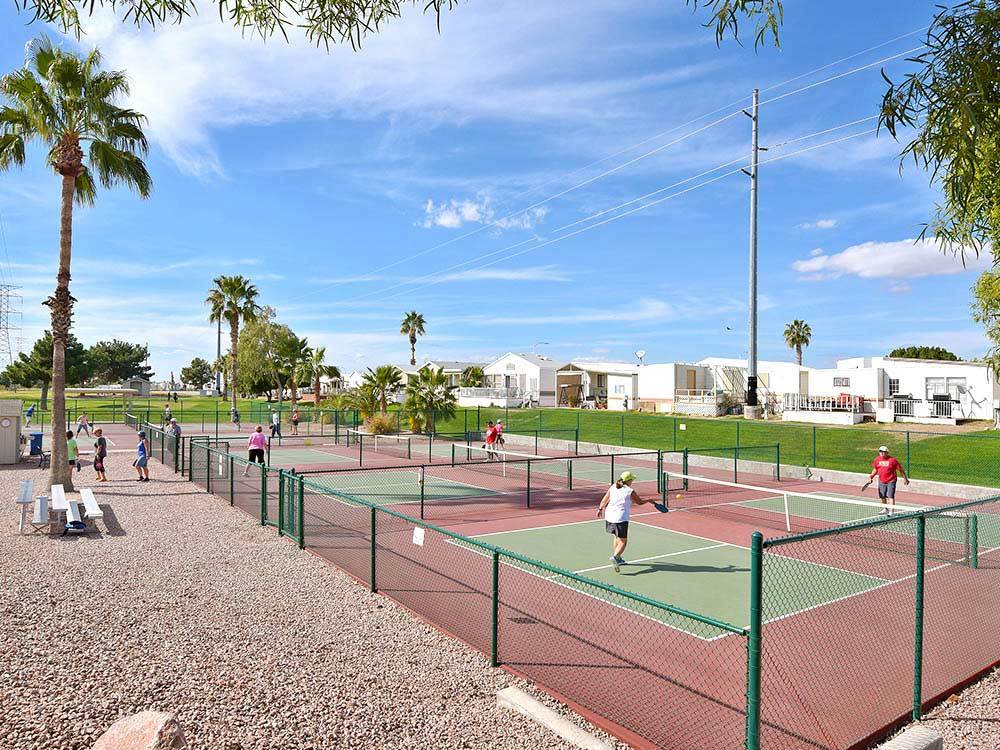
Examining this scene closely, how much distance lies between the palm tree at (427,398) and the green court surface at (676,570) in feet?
82.6

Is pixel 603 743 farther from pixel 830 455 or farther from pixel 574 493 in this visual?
pixel 830 455

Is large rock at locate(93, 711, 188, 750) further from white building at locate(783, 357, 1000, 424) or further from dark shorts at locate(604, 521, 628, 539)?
white building at locate(783, 357, 1000, 424)

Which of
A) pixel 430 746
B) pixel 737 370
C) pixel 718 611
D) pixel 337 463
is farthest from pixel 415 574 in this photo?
pixel 737 370

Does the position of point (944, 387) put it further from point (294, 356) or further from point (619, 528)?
point (294, 356)

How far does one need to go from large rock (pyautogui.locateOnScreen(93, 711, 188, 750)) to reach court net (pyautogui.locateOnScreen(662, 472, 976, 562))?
1137cm

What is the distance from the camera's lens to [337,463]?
2800 cm

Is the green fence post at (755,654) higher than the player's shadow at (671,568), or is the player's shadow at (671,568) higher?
the green fence post at (755,654)

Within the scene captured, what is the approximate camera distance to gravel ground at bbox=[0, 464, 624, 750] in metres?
5.93

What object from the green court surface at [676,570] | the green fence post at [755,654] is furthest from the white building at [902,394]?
the green fence post at [755,654]

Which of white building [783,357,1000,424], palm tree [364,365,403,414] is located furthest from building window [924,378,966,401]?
palm tree [364,365,403,414]

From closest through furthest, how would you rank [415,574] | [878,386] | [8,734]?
[8,734]
[415,574]
[878,386]

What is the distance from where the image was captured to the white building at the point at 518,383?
68.6 meters

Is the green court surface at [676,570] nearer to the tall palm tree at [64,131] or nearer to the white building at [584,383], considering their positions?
the tall palm tree at [64,131]

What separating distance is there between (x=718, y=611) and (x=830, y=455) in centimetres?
2430
